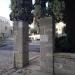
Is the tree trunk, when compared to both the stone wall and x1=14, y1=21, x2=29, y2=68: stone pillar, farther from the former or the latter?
x1=14, y1=21, x2=29, y2=68: stone pillar

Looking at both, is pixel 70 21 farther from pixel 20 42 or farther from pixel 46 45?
pixel 20 42

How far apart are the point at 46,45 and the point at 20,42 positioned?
67.2 inches

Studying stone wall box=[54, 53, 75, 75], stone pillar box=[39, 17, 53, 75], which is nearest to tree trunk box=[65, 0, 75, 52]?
stone wall box=[54, 53, 75, 75]

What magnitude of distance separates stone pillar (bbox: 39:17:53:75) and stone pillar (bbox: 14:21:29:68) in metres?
1.41

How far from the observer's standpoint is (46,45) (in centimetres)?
764

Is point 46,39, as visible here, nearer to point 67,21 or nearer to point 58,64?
point 58,64

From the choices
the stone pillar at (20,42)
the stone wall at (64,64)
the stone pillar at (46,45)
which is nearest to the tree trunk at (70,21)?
the stone wall at (64,64)

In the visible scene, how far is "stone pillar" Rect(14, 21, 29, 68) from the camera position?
29.0 ft

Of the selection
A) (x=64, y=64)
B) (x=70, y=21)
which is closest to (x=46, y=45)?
(x=64, y=64)

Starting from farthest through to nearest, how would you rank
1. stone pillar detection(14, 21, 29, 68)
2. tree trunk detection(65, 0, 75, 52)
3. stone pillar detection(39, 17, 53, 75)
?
stone pillar detection(14, 21, 29, 68) < tree trunk detection(65, 0, 75, 52) < stone pillar detection(39, 17, 53, 75)

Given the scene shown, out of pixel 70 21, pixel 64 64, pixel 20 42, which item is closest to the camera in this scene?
pixel 64 64

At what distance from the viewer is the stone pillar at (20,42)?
8.84 metres

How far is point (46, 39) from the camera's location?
7.63 m

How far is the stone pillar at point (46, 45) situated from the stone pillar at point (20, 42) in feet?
4.64
